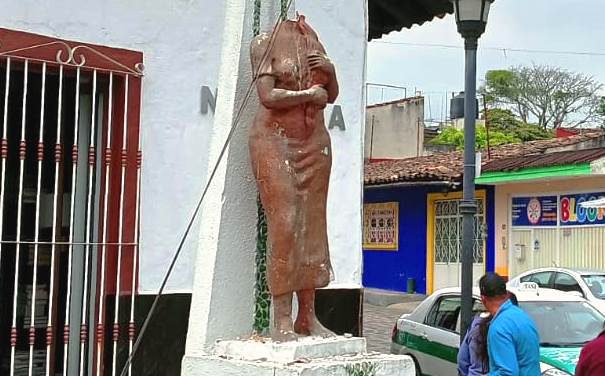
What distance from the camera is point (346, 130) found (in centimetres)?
704

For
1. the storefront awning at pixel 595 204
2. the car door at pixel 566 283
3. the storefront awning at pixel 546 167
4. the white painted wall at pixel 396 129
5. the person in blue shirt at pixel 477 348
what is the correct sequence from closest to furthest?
the person in blue shirt at pixel 477 348 → the car door at pixel 566 283 → the storefront awning at pixel 546 167 → the storefront awning at pixel 595 204 → the white painted wall at pixel 396 129

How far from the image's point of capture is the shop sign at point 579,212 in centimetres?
1753

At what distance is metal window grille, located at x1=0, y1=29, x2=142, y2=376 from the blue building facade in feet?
50.0

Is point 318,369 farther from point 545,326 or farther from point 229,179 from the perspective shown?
point 545,326

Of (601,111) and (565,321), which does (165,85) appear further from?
(601,111)

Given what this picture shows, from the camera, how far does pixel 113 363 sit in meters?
5.87

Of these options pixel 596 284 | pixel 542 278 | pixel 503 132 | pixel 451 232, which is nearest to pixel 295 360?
pixel 596 284

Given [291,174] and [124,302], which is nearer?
[291,174]

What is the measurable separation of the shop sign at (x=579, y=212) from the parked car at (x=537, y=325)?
28.8 feet

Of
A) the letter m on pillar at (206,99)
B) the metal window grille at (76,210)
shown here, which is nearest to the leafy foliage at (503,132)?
the letter m on pillar at (206,99)

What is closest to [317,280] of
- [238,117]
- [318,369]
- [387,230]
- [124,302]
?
[318,369]

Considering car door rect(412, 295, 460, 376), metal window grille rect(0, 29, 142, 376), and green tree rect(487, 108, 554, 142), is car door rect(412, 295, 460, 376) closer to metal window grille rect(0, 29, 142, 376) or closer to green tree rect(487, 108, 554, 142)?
metal window grille rect(0, 29, 142, 376)

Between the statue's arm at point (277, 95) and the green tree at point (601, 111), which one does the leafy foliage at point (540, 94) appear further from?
the statue's arm at point (277, 95)

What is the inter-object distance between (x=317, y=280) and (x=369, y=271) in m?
20.3
